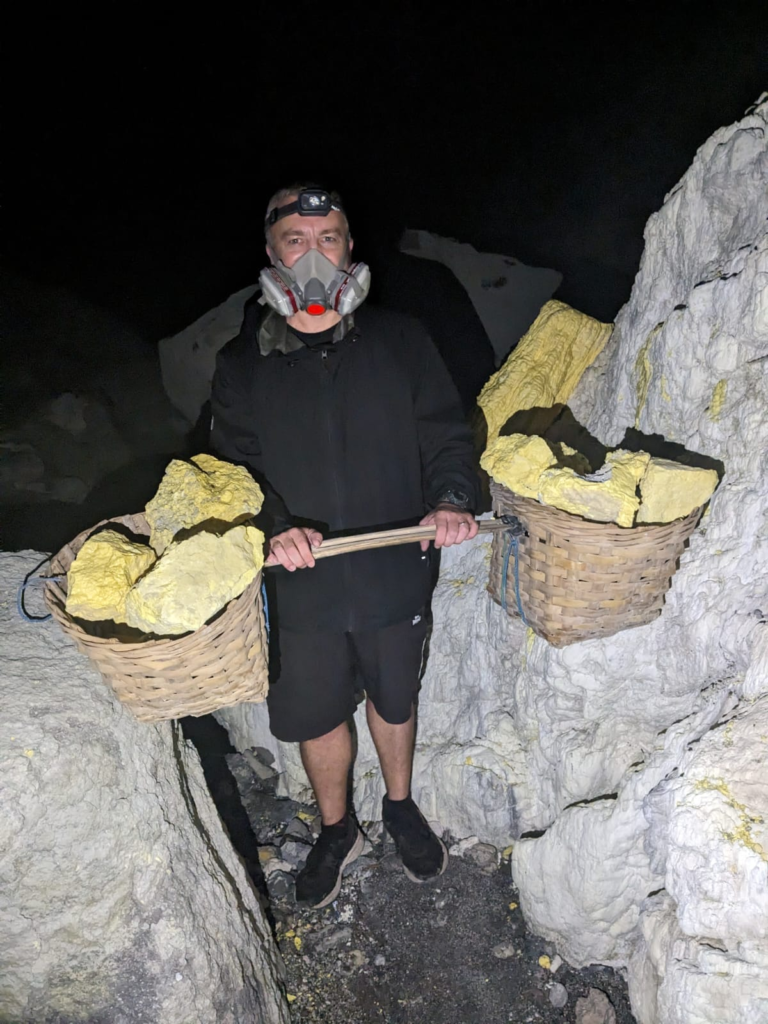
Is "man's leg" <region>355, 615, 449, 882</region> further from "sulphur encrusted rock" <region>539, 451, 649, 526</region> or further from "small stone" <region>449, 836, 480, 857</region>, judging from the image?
"sulphur encrusted rock" <region>539, 451, 649, 526</region>

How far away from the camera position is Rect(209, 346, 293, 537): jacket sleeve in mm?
2105

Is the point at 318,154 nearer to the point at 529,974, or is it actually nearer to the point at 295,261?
the point at 295,261

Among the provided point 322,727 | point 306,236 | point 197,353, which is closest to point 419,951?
point 322,727

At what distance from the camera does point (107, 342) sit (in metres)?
7.57

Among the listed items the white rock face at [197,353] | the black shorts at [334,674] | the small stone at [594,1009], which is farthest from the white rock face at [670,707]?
the white rock face at [197,353]

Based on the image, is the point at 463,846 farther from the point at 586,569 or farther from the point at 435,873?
the point at 586,569

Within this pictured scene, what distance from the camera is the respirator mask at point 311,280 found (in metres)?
2.00

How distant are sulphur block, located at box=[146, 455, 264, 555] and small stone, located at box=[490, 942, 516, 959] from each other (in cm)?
191

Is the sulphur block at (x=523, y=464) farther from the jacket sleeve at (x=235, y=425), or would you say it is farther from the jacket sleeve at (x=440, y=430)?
the jacket sleeve at (x=235, y=425)

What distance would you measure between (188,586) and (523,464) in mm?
1014

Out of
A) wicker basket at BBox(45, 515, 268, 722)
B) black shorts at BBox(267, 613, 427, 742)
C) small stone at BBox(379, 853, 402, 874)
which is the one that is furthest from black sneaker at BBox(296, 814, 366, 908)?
wicker basket at BBox(45, 515, 268, 722)

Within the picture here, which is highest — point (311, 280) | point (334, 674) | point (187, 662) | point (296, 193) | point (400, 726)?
point (296, 193)

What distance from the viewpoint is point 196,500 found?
1776 mm

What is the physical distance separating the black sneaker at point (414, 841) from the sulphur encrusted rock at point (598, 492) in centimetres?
163
